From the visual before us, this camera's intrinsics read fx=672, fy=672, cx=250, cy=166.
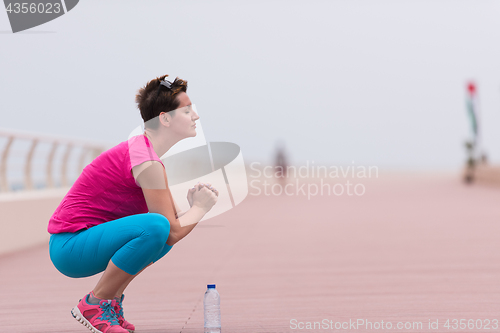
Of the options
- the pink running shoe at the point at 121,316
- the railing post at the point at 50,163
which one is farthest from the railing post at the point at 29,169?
the pink running shoe at the point at 121,316

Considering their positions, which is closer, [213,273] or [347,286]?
[347,286]

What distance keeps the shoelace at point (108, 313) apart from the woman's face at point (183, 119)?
94 centimetres

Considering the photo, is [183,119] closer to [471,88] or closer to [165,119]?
[165,119]

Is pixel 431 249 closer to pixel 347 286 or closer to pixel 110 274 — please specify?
pixel 347 286

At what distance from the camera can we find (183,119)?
3.43 m

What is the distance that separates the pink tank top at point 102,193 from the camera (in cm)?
341

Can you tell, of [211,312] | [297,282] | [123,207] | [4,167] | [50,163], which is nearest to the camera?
[123,207]

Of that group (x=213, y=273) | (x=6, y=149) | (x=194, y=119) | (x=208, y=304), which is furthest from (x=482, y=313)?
(x=6, y=149)

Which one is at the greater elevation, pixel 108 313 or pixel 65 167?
pixel 108 313

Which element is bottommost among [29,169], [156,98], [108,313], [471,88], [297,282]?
[471,88]

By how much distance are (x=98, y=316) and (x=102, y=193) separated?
24.5 inches

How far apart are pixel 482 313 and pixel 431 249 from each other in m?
3.72

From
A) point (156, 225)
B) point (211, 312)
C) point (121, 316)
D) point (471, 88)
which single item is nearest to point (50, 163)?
point (121, 316)

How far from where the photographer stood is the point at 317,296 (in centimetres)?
492
